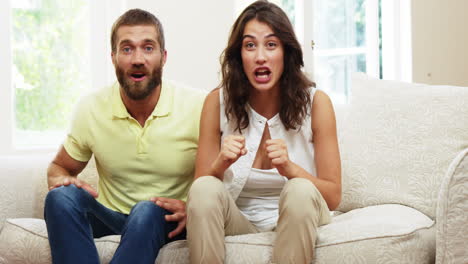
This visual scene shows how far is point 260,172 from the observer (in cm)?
172

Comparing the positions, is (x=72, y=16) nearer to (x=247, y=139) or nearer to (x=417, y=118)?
(x=247, y=139)

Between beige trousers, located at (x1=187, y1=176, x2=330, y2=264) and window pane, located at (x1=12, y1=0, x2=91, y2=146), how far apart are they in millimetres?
1914

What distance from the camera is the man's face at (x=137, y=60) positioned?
6.01 ft

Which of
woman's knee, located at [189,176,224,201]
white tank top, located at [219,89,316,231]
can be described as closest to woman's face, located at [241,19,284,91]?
white tank top, located at [219,89,316,231]

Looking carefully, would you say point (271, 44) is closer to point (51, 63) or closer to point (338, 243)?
point (338, 243)

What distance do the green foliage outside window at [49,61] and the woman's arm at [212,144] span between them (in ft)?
5.40

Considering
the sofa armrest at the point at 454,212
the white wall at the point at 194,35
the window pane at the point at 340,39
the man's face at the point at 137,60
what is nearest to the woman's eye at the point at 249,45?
the man's face at the point at 137,60

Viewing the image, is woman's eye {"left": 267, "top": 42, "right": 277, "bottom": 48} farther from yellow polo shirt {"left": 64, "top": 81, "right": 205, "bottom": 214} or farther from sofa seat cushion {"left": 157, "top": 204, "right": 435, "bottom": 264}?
sofa seat cushion {"left": 157, "top": 204, "right": 435, "bottom": 264}

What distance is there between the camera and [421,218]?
5.48 ft

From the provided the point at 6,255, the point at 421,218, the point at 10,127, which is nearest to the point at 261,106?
the point at 421,218

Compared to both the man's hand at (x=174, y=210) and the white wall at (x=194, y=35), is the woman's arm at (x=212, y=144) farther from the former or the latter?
the white wall at (x=194, y=35)

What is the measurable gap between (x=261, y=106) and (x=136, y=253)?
625 millimetres

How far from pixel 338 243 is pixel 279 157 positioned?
10.6 inches

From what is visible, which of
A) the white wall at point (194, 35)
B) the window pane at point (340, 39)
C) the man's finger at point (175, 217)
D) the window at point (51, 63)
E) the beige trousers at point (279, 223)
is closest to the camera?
the beige trousers at point (279, 223)
